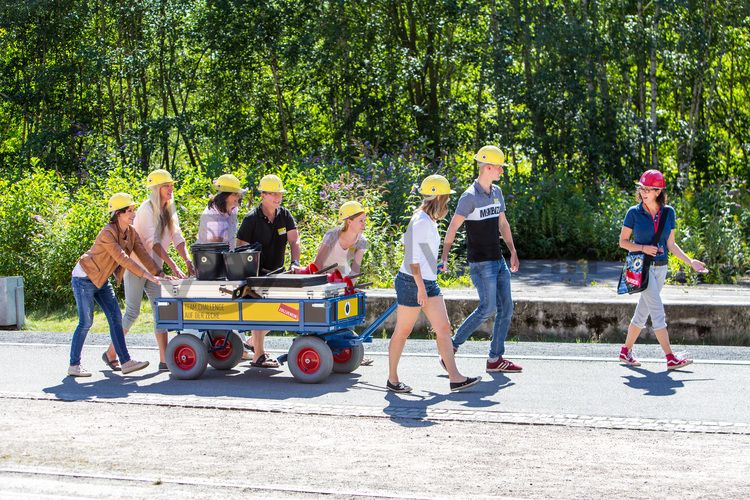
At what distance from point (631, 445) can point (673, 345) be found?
14.1 ft

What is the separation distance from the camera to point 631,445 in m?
7.07

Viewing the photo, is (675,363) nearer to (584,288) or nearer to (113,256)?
(584,288)

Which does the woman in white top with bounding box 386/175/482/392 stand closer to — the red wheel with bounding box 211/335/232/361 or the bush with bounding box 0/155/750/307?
the red wheel with bounding box 211/335/232/361

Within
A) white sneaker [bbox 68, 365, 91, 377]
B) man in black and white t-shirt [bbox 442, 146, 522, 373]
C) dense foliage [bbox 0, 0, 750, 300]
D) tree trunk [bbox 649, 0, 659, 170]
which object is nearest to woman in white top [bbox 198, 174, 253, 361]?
white sneaker [bbox 68, 365, 91, 377]

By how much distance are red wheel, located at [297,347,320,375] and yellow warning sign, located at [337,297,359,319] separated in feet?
1.32

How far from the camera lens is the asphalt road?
825 cm

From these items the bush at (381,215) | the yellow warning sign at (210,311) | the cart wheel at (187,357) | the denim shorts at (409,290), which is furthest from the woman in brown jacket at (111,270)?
the bush at (381,215)

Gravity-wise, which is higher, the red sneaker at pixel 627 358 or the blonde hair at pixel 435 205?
the blonde hair at pixel 435 205

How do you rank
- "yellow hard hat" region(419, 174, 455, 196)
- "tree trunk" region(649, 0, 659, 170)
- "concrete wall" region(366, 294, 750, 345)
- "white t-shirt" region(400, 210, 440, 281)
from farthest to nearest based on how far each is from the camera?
"tree trunk" region(649, 0, 659, 170) < "concrete wall" region(366, 294, 750, 345) < "yellow hard hat" region(419, 174, 455, 196) < "white t-shirt" region(400, 210, 440, 281)

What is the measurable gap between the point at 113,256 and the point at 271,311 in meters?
1.52

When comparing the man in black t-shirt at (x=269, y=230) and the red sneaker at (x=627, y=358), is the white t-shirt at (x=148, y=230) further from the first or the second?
the red sneaker at (x=627, y=358)

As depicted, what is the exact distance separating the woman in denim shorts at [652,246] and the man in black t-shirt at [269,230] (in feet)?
10.3

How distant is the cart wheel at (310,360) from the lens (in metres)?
9.28

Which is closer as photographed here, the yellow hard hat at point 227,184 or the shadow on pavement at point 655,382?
the shadow on pavement at point 655,382
